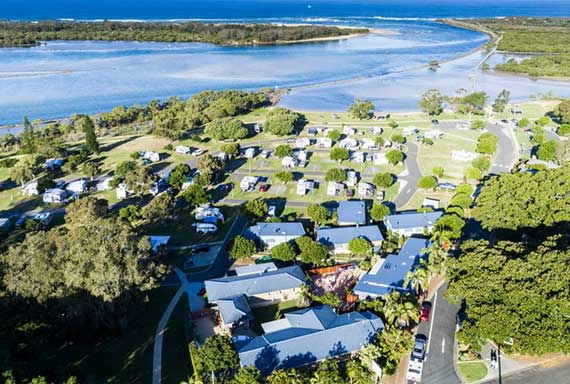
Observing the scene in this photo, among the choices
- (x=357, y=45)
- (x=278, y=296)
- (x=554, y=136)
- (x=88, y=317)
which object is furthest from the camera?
(x=357, y=45)

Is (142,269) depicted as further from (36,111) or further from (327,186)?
(36,111)

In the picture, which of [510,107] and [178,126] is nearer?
[178,126]

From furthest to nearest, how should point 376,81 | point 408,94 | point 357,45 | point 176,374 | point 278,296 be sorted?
point 357,45 → point 376,81 → point 408,94 → point 278,296 → point 176,374

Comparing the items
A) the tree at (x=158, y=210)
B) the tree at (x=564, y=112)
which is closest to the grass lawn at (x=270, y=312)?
the tree at (x=158, y=210)

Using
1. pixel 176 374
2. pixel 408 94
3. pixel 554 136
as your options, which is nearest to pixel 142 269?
pixel 176 374

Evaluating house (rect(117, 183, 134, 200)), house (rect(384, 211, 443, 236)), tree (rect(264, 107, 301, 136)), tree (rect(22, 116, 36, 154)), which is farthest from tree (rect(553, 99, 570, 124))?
tree (rect(22, 116, 36, 154))

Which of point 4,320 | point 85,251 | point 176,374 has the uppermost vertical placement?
point 85,251

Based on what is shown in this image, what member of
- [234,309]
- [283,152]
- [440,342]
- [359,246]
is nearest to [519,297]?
[440,342]
